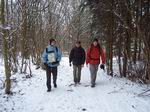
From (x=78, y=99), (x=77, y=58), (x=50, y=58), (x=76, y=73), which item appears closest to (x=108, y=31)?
(x=77, y=58)

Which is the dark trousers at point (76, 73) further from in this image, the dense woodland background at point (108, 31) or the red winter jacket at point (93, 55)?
the dense woodland background at point (108, 31)

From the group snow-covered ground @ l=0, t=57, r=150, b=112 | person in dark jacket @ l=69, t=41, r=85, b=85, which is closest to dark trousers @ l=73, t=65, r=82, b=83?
person in dark jacket @ l=69, t=41, r=85, b=85

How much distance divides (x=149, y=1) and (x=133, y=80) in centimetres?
411

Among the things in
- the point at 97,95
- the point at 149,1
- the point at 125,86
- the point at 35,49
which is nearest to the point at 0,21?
the point at 97,95

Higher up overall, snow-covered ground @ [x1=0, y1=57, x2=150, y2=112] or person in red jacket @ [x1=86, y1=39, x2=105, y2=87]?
person in red jacket @ [x1=86, y1=39, x2=105, y2=87]

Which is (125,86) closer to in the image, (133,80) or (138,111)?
(133,80)

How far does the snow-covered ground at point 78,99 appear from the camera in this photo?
8.73 metres

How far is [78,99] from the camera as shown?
981cm

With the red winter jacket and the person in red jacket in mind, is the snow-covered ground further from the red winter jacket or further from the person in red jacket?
the red winter jacket

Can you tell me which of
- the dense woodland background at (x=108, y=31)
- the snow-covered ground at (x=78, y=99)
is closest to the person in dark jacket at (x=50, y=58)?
the snow-covered ground at (x=78, y=99)

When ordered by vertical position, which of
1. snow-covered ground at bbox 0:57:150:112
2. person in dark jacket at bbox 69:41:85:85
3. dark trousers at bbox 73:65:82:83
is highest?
person in dark jacket at bbox 69:41:85:85

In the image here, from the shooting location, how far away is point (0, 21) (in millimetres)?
10430

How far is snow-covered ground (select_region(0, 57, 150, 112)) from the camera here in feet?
28.7

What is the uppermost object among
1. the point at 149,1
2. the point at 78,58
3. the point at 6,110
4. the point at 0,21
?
the point at 149,1
